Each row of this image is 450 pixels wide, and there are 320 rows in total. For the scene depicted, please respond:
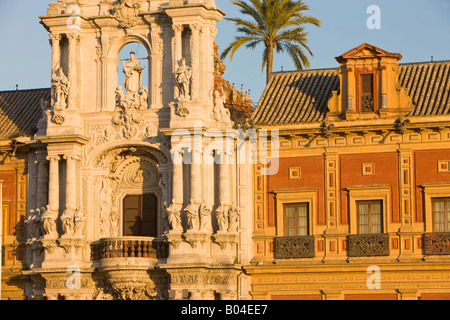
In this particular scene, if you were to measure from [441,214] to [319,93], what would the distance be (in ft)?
27.1

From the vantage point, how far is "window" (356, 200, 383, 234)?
6316 centimetres

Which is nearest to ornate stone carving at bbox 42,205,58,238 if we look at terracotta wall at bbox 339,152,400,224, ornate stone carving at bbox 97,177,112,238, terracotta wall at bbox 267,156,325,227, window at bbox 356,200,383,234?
ornate stone carving at bbox 97,177,112,238

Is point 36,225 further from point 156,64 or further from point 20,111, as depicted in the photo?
point 156,64

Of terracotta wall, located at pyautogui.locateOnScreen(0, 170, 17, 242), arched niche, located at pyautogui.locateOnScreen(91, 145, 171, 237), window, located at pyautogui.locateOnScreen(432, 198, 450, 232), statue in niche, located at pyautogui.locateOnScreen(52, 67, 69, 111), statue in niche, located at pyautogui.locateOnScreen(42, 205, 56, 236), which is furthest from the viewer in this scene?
terracotta wall, located at pyautogui.locateOnScreen(0, 170, 17, 242)

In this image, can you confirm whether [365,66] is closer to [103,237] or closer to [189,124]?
[189,124]

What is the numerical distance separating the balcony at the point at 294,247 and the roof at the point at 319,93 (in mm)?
5261

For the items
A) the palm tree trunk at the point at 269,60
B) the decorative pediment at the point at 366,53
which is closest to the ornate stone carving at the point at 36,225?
the decorative pediment at the point at 366,53

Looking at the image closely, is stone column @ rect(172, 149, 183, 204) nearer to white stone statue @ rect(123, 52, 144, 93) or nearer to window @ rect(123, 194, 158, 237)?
window @ rect(123, 194, 158, 237)

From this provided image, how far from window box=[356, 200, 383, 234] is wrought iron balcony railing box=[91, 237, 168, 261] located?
8705 mm

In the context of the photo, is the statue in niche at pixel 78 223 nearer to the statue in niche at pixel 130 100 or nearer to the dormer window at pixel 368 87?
the statue in niche at pixel 130 100

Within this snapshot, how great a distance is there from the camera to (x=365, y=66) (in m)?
64.4

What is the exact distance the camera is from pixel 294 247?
2506 inches

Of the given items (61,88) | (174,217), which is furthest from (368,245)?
(61,88)
